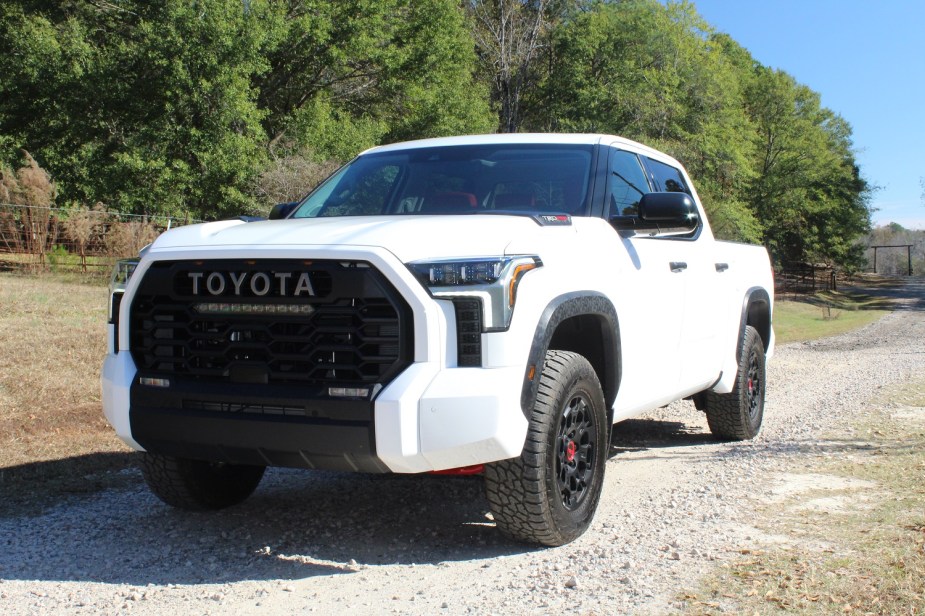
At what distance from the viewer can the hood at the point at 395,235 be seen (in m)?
3.91

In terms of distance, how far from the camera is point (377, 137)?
34781 mm

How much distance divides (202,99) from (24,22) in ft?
24.0

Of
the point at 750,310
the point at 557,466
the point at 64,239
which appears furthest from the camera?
the point at 64,239

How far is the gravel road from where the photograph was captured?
12.6 feet

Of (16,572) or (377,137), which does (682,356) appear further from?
(377,137)

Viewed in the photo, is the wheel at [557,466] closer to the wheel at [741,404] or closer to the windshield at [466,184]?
the windshield at [466,184]

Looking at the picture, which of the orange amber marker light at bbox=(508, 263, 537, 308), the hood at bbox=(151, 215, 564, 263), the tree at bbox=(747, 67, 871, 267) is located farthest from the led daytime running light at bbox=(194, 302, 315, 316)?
the tree at bbox=(747, 67, 871, 267)

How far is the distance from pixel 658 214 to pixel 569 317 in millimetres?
896

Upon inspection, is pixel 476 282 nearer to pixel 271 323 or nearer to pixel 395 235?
pixel 395 235

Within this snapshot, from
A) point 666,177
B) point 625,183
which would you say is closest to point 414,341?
point 625,183

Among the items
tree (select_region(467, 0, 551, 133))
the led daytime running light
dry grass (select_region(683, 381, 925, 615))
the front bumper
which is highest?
tree (select_region(467, 0, 551, 133))

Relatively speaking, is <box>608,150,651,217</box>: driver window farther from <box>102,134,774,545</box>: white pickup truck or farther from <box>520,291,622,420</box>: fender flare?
<box>520,291,622,420</box>: fender flare

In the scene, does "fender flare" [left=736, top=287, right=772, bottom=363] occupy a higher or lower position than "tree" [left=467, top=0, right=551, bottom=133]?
lower

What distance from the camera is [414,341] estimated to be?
3766 millimetres
